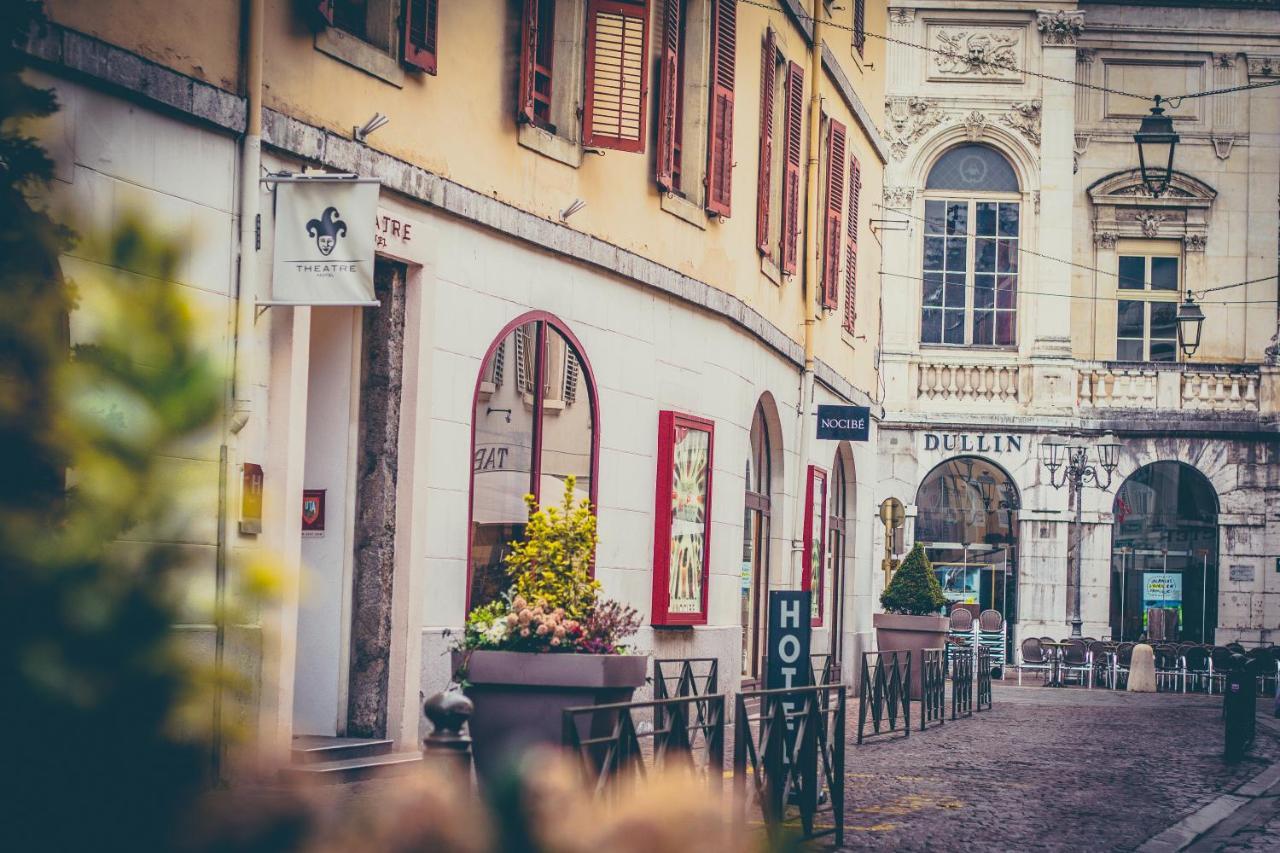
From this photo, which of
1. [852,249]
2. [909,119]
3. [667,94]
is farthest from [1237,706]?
[909,119]

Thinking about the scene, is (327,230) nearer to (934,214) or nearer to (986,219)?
(934,214)

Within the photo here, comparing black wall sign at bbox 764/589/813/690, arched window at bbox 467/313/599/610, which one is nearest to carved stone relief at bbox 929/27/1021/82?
arched window at bbox 467/313/599/610

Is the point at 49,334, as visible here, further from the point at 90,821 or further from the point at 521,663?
the point at 521,663

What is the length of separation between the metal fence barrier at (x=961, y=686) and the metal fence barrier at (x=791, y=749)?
36.1 feet

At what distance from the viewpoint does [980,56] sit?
1467 inches

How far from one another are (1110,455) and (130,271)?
3078cm

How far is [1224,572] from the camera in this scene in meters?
35.7

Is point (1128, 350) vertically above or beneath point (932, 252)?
beneath

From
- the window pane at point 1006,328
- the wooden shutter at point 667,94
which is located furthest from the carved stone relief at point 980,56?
the wooden shutter at point 667,94

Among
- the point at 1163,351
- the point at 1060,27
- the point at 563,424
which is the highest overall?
the point at 1060,27

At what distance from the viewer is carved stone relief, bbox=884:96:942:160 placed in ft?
121

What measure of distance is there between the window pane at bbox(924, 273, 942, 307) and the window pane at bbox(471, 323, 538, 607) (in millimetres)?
24604

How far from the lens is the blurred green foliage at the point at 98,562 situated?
1334 mm

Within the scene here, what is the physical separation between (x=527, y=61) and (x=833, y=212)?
30.6 feet
